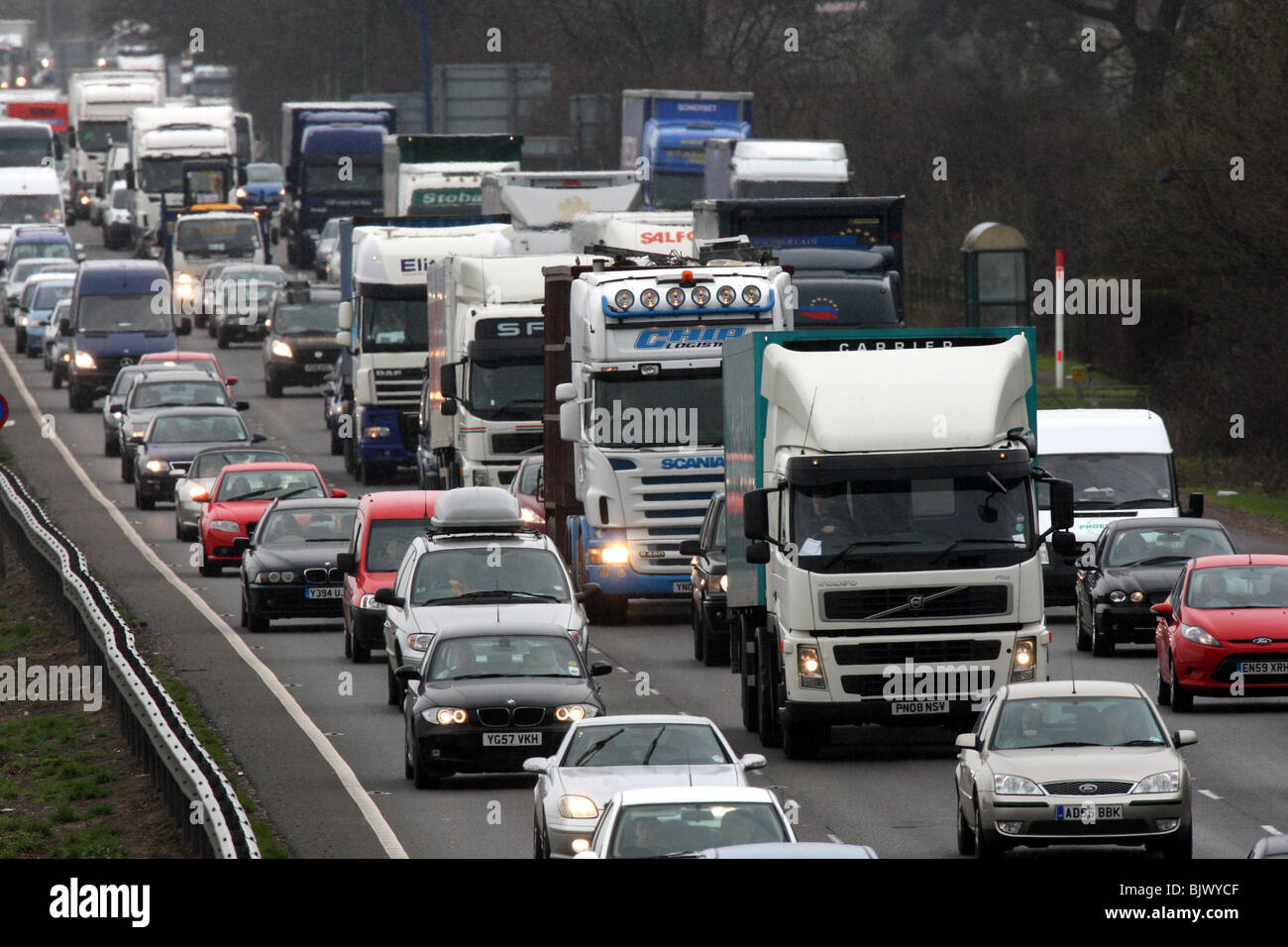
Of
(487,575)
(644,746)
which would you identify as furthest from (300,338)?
(644,746)

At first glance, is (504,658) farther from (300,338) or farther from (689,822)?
(300,338)

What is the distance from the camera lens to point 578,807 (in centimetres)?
1636

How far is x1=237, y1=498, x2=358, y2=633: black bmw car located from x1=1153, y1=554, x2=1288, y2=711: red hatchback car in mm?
10663

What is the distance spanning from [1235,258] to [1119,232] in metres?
4.65

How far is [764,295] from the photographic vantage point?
30.3 m

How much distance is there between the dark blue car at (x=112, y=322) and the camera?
190 ft

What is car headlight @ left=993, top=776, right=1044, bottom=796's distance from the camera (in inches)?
661

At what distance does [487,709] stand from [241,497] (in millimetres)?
18085

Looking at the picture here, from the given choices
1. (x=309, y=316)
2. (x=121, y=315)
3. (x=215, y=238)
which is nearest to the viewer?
(x=309, y=316)

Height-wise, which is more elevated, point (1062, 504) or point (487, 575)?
point (1062, 504)

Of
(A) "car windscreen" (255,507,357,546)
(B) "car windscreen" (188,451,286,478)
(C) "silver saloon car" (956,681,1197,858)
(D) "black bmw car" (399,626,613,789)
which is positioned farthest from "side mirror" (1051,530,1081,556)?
(B) "car windscreen" (188,451,286,478)

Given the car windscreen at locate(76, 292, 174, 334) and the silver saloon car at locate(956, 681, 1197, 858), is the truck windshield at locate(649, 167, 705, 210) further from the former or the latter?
the silver saloon car at locate(956, 681, 1197, 858)
